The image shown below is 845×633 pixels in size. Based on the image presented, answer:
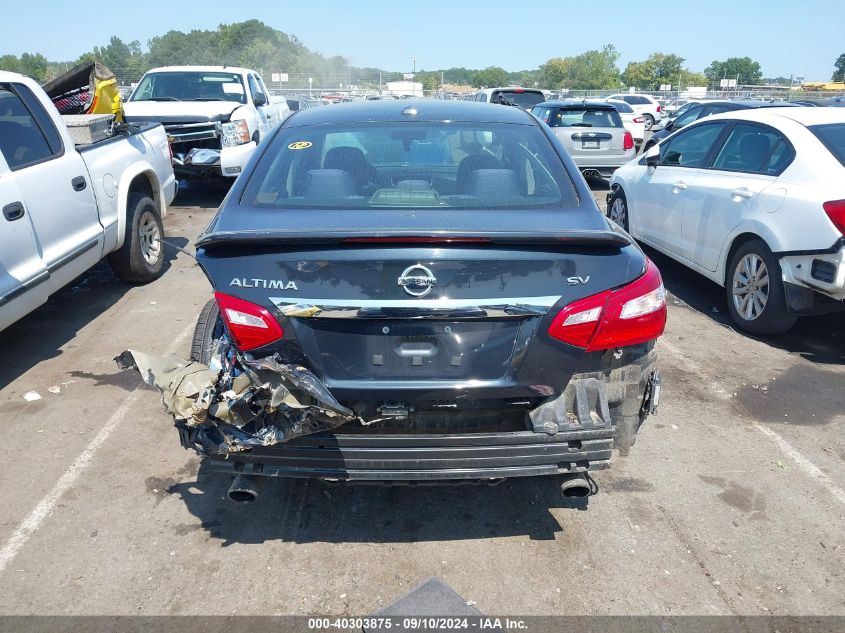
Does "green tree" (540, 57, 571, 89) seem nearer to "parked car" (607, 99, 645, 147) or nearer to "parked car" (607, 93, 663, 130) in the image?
"parked car" (607, 93, 663, 130)

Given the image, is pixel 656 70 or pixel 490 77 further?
pixel 490 77

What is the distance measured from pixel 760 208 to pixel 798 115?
1012mm

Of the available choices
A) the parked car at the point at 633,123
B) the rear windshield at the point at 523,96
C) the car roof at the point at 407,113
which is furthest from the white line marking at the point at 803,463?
the rear windshield at the point at 523,96

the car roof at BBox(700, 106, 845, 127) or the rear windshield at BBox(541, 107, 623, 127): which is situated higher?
the car roof at BBox(700, 106, 845, 127)

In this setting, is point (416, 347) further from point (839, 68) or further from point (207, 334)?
point (839, 68)

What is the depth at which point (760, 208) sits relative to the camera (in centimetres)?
524

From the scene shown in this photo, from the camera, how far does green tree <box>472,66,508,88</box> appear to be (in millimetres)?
104438

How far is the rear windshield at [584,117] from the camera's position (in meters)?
12.6

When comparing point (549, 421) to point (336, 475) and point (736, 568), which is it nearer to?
point (336, 475)

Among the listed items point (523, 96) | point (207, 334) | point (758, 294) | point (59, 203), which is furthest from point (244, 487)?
point (523, 96)

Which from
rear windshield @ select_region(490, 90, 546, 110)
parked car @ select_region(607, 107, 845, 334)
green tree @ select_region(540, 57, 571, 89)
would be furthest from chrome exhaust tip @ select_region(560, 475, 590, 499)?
green tree @ select_region(540, 57, 571, 89)

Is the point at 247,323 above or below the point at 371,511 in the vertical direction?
above

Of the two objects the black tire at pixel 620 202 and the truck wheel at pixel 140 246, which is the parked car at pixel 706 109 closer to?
the black tire at pixel 620 202

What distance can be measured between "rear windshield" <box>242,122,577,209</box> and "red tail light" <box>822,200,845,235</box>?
7.73 feet
